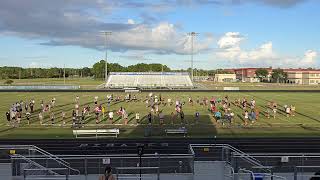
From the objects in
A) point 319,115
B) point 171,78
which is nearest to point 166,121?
point 319,115

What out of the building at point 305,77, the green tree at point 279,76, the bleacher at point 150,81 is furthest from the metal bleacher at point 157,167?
the building at point 305,77

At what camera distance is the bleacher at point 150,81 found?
110 metres

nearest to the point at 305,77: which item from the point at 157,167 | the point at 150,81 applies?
the point at 150,81

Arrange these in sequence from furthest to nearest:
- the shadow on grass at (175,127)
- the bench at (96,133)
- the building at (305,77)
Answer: the building at (305,77)
the shadow on grass at (175,127)
the bench at (96,133)

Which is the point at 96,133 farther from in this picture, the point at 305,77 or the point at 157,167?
the point at 305,77

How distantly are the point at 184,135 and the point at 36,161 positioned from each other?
18196 mm

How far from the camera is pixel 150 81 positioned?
389ft

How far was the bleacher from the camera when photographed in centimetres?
10993

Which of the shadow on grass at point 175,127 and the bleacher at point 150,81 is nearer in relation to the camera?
the shadow on grass at point 175,127

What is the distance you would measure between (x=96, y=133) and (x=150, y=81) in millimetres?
86852

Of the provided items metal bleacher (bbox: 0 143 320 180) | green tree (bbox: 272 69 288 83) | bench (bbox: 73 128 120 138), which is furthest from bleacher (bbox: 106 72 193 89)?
metal bleacher (bbox: 0 143 320 180)

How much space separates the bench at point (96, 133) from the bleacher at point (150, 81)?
7314 centimetres

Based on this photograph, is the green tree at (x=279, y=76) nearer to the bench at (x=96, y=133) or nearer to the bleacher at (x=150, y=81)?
the bleacher at (x=150, y=81)

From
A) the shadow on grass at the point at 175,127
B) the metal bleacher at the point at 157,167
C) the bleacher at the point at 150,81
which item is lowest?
the shadow on grass at the point at 175,127
